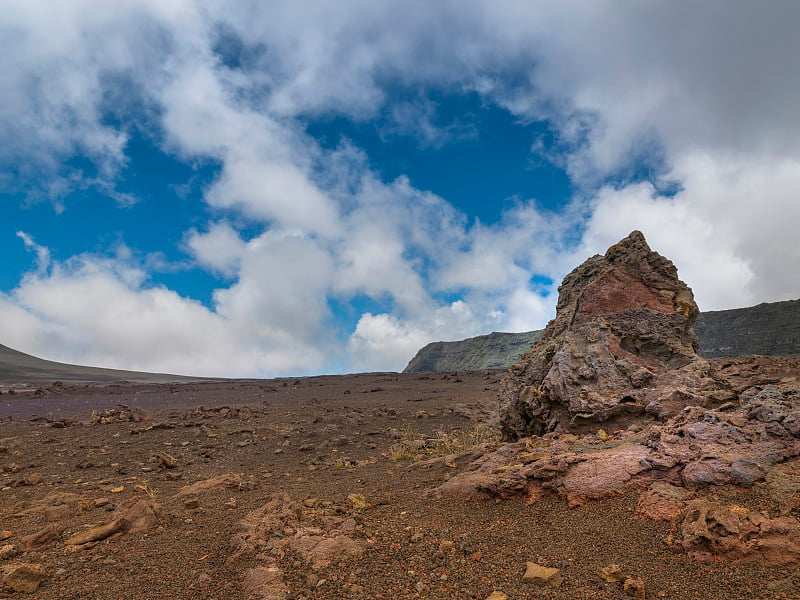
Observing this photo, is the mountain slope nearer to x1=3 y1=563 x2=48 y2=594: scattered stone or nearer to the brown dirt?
the brown dirt

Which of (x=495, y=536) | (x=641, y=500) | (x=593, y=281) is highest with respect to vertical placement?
(x=593, y=281)

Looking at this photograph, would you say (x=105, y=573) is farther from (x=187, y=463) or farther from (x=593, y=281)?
(x=593, y=281)

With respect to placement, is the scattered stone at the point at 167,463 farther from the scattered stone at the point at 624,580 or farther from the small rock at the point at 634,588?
the small rock at the point at 634,588

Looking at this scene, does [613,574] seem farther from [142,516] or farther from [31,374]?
[31,374]

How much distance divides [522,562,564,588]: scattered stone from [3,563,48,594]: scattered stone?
378 cm

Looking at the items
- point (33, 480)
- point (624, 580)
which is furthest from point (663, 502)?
point (33, 480)

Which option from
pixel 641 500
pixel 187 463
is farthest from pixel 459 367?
pixel 641 500

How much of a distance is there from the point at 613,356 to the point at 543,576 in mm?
4507

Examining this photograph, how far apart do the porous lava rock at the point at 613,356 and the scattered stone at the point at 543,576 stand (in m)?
3.38

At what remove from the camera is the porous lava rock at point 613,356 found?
6078mm

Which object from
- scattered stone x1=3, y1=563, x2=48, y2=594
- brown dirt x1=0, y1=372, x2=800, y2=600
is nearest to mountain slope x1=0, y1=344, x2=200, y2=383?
brown dirt x1=0, y1=372, x2=800, y2=600

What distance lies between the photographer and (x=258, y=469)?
8.40 m

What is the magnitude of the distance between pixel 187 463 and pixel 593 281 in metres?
8.76

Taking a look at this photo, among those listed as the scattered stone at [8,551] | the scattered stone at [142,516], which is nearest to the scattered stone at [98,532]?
the scattered stone at [142,516]
